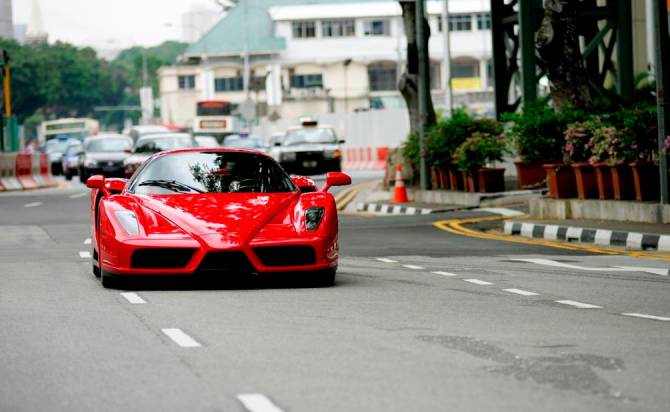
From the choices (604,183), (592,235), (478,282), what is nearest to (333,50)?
(604,183)

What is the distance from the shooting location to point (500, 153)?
29.2m

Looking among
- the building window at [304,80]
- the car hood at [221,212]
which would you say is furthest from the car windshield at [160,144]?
the building window at [304,80]

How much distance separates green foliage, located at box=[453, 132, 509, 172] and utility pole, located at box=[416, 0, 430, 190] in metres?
2.61

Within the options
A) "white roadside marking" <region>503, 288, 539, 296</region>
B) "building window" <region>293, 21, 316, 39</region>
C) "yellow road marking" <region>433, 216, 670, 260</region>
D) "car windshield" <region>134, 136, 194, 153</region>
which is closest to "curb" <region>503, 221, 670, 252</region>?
"yellow road marking" <region>433, 216, 670, 260</region>

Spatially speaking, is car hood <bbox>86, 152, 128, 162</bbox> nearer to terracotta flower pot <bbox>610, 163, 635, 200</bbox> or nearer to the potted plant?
the potted plant

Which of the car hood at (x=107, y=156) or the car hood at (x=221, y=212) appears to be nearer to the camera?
the car hood at (x=221, y=212)

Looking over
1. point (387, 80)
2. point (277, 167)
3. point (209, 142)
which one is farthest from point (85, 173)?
point (387, 80)

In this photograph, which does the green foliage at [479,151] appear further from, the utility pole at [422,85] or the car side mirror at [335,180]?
the car side mirror at [335,180]

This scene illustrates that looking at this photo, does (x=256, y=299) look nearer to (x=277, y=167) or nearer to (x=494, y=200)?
(x=277, y=167)

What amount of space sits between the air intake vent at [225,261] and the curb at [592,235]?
284 inches

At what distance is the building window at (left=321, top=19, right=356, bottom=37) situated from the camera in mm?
127125

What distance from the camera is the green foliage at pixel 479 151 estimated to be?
29141 mm

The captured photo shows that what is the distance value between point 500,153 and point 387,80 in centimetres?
9798

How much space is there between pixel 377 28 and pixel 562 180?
342 ft
